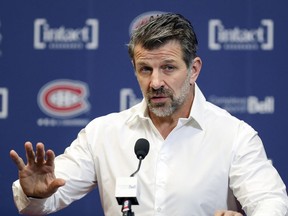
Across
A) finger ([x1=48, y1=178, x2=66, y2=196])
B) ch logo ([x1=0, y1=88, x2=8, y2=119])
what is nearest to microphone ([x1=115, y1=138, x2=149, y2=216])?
finger ([x1=48, y1=178, x2=66, y2=196])

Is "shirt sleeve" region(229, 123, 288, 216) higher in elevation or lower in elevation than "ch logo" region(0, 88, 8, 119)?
lower

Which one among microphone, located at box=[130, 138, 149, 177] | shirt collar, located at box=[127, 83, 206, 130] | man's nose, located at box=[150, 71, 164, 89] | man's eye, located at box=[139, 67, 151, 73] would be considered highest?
man's eye, located at box=[139, 67, 151, 73]

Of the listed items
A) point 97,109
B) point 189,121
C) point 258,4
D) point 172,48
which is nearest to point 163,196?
point 189,121

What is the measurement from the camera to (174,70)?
282 cm

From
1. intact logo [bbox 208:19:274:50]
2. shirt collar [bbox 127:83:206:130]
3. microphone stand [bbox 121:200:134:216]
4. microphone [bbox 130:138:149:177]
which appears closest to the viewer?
microphone stand [bbox 121:200:134:216]

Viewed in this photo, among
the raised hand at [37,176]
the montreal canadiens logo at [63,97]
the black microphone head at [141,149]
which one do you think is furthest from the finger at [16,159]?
the montreal canadiens logo at [63,97]

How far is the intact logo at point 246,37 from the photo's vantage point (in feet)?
14.2

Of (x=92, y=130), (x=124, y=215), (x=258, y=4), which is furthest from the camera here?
(x=258, y=4)

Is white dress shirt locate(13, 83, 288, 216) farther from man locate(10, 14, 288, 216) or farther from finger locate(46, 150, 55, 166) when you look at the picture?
finger locate(46, 150, 55, 166)

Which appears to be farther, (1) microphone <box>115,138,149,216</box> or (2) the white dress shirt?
(2) the white dress shirt

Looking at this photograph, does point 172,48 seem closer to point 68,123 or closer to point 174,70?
point 174,70

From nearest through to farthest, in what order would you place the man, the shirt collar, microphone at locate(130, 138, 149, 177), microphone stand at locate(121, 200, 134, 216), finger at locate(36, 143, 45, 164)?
microphone stand at locate(121, 200, 134, 216) → microphone at locate(130, 138, 149, 177) → finger at locate(36, 143, 45, 164) → the man → the shirt collar

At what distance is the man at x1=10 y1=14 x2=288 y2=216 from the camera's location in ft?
8.97

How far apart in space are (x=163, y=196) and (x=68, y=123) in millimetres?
1689
